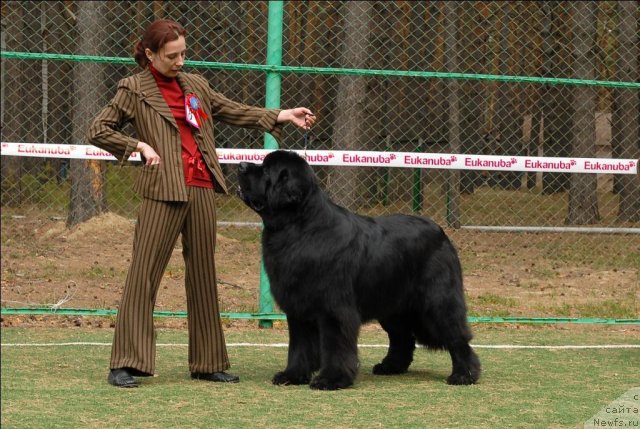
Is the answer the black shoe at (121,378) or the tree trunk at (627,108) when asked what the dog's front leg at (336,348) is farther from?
the tree trunk at (627,108)

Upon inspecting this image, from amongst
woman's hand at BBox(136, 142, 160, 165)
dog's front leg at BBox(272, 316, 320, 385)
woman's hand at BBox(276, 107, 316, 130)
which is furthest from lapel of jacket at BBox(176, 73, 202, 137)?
dog's front leg at BBox(272, 316, 320, 385)

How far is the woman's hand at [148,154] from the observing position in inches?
210

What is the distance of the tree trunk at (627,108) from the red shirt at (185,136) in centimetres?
879

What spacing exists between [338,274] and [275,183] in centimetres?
59

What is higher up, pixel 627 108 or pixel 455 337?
pixel 627 108

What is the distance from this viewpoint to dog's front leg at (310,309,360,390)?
18.2 feet

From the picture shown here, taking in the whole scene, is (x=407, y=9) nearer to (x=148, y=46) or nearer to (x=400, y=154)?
(x=400, y=154)

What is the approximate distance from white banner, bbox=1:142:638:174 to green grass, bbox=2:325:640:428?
1421 mm

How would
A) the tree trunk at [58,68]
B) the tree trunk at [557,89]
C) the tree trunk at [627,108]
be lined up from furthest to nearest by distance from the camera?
the tree trunk at [557,89] → the tree trunk at [58,68] → the tree trunk at [627,108]

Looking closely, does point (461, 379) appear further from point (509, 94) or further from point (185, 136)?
point (509, 94)

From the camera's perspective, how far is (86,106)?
1270 centimetres

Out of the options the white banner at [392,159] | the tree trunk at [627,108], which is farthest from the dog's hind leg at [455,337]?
the tree trunk at [627,108]

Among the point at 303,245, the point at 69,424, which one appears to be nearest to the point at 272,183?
the point at 303,245

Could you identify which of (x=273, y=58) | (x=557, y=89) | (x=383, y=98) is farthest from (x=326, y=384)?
(x=557, y=89)
